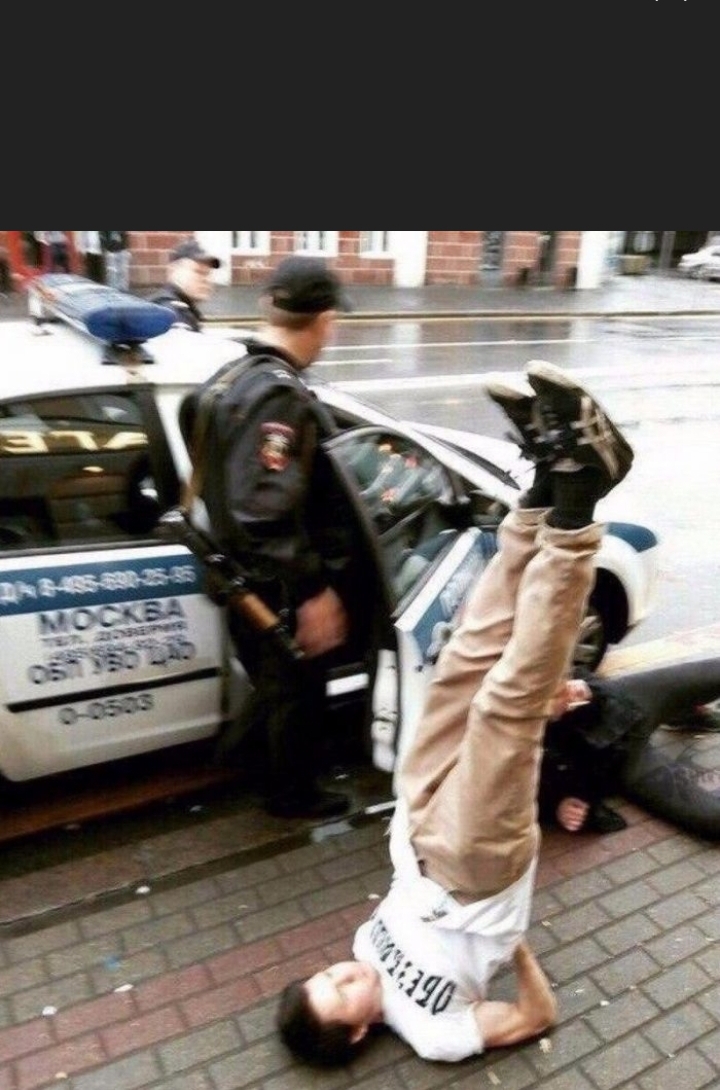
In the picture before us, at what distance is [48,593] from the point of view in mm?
2945

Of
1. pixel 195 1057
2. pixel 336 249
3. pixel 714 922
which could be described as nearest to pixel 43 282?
pixel 195 1057

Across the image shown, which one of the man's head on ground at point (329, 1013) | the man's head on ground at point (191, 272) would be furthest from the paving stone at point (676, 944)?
the man's head on ground at point (191, 272)

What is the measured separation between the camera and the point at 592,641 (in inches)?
171

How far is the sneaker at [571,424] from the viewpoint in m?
2.35

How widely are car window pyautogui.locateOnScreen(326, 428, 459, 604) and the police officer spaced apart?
Answer: 0.13 m

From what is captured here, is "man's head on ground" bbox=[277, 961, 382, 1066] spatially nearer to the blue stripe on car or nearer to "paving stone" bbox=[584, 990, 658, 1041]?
"paving stone" bbox=[584, 990, 658, 1041]

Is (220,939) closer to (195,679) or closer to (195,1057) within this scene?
(195,1057)

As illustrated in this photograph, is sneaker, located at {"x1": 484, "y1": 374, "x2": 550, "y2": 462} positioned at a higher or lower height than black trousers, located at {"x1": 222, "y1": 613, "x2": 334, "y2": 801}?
higher

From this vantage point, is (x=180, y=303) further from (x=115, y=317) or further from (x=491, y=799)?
(x=491, y=799)

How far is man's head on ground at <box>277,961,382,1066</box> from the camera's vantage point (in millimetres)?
2398

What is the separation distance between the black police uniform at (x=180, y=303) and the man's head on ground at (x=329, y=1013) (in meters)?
3.24

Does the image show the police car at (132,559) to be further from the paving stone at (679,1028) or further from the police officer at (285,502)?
the paving stone at (679,1028)

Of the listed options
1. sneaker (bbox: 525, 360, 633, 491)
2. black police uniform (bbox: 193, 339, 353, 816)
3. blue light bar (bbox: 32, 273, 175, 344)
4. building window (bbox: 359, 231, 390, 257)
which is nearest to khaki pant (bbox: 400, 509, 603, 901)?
sneaker (bbox: 525, 360, 633, 491)

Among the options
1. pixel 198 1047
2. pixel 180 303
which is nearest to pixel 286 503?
pixel 198 1047
